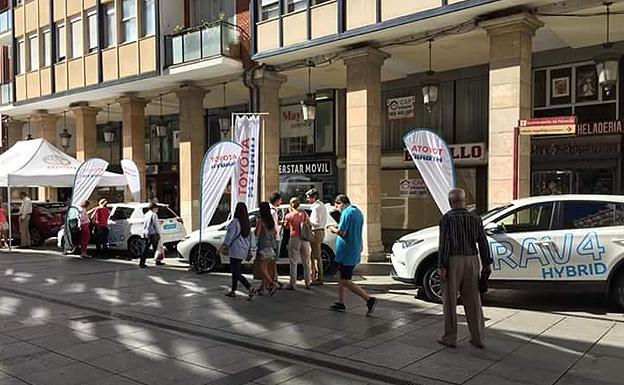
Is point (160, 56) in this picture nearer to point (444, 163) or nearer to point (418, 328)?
point (444, 163)

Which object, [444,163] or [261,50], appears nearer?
[444,163]

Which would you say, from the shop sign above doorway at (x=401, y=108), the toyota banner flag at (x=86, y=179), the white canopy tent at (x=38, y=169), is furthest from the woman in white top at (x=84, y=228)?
the shop sign above doorway at (x=401, y=108)

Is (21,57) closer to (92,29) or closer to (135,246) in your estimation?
(92,29)

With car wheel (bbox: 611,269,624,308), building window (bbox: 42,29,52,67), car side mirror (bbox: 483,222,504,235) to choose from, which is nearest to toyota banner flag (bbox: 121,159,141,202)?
building window (bbox: 42,29,52,67)

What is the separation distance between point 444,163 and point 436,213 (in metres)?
7.03

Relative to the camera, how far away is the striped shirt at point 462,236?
6113mm

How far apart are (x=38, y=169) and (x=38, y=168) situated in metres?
0.06

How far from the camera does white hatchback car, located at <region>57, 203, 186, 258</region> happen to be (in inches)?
592

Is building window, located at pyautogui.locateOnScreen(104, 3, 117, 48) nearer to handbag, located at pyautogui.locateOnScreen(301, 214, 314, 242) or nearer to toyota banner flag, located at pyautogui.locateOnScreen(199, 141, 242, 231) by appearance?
toyota banner flag, located at pyautogui.locateOnScreen(199, 141, 242, 231)

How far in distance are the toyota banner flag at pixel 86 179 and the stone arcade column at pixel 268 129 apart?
4.53 m

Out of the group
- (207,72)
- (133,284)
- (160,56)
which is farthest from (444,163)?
(160,56)

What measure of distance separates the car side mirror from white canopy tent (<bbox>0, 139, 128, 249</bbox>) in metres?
12.8

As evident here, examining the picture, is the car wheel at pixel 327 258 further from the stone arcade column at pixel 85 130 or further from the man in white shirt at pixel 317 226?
the stone arcade column at pixel 85 130

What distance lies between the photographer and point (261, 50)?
15.4m
